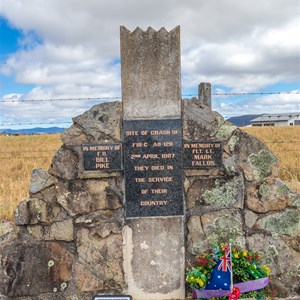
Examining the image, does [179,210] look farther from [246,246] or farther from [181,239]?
[246,246]

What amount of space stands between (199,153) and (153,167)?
540 millimetres

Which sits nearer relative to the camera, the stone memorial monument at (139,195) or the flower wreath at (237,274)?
the flower wreath at (237,274)

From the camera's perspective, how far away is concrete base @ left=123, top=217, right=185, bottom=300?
4406mm

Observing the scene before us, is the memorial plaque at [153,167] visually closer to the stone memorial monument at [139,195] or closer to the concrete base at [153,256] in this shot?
the stone memorial monument at [139,195]

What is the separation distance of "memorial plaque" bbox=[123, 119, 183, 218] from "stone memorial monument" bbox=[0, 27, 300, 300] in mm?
11

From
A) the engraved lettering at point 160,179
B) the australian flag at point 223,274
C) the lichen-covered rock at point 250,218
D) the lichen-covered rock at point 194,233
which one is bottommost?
the australian flag at point 223,274

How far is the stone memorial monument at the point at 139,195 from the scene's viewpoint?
435 centimetres

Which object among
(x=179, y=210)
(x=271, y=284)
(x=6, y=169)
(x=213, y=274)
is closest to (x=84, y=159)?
(x=179, y=210)

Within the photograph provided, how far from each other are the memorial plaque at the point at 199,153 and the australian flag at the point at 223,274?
0.99m

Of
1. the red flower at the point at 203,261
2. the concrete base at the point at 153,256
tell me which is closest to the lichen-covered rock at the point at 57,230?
the concrete base at the point at 153,256

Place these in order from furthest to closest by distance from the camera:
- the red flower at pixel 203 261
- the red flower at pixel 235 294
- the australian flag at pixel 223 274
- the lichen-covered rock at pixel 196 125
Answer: the lichen-covered rock at pixel 196 125, the red flower at pixel 203 261, the australian flag at pixel 223 274, the red flower at pixel 235 294

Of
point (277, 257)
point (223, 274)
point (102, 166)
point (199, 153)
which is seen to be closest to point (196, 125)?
point (199, 153)

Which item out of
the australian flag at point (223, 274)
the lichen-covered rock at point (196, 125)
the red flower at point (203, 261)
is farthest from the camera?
the lichen-covered rock at point (196, 125)

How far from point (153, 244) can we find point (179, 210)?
1.57 ft
